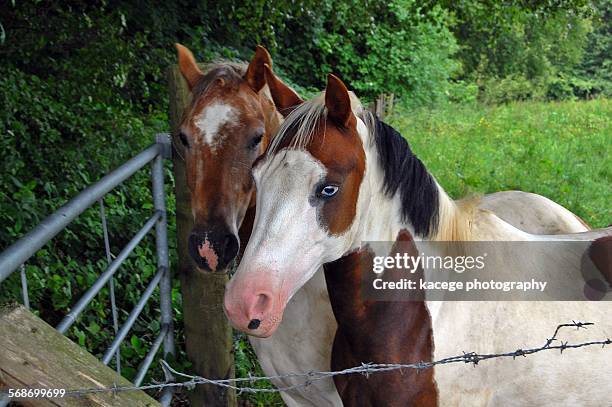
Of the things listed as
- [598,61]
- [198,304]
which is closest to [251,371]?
[198,304]

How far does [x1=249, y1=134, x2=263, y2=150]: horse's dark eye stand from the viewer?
2.63 metres

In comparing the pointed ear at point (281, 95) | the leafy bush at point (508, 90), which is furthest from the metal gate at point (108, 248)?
the leafy bush at point (508, 90)

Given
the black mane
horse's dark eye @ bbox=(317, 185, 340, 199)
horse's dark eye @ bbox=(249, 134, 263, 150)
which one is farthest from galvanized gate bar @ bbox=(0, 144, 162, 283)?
the black mane

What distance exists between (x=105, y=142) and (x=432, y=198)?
12.5ft

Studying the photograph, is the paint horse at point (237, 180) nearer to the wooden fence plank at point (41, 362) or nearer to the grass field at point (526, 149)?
the wooden fence plank at point (41, 362)

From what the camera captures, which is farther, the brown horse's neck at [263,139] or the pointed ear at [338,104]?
the brown horse's neck at [263,139]

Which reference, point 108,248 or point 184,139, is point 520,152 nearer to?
point 184,139

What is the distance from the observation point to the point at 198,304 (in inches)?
110

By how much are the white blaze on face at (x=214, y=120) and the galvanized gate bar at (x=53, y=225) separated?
272 millimetres

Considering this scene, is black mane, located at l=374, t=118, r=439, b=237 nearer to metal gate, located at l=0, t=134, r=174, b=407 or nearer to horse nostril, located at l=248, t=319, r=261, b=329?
horse nostril, located at l=248, t=319, r=261, b=329

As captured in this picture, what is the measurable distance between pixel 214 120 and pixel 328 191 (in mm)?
987

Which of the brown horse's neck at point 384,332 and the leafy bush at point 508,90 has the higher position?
the brown horse's neck at point 384,332

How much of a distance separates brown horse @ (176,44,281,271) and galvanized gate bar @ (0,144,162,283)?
0.82 feet

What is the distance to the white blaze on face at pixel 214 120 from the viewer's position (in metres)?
2.57
